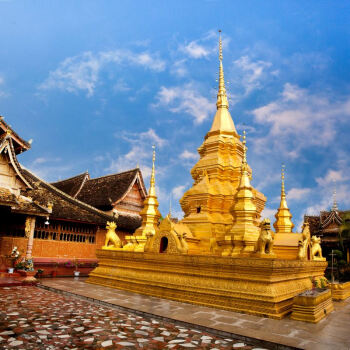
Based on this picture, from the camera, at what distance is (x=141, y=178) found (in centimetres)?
2703

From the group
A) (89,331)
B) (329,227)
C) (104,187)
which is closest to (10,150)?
(104,187)

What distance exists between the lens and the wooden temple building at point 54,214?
16.4 metres

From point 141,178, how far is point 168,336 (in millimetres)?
21291

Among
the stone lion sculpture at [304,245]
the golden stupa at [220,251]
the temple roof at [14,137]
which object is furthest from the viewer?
the temple roof at [14,137]

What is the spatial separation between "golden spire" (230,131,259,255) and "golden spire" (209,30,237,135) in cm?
437

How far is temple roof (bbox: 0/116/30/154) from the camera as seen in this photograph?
1622cm

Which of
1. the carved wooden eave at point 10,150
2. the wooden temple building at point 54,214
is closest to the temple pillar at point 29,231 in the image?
the wooden temple building at point 54,214

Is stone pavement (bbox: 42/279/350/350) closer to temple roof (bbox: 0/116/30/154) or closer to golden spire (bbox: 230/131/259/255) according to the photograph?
golden spire (bbox: 230/131/259/255)

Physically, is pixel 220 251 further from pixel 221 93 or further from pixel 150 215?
pixel 221 93

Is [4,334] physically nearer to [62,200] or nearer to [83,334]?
[83,334]

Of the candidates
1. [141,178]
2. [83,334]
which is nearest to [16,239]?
[141,178]

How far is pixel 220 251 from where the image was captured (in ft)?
41.0

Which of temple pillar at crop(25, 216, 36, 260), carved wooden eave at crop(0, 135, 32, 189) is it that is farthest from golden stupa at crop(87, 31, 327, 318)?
carved wooden eave at crop(0, 135, 32, 189)

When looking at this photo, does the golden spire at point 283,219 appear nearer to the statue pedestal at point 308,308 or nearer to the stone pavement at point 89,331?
the statue pedestal at point 308,308
